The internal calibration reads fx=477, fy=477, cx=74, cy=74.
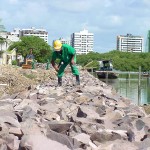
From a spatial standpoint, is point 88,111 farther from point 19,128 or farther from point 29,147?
point 29,147

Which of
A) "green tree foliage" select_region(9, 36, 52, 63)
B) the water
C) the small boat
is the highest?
"green tree foliage" select_region(9, 36, 52, 63)

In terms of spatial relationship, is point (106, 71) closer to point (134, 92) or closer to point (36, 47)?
point (134, 92)

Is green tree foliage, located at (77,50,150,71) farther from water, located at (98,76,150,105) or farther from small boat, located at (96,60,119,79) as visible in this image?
water, located at (98,76,150,105)

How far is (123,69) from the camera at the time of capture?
4013 inches

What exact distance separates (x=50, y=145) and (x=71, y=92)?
5.57 m

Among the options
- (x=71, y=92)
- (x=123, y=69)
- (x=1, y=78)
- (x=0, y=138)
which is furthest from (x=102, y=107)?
(x=123, y=69)

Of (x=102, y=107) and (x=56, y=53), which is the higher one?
(x=56, y=53)

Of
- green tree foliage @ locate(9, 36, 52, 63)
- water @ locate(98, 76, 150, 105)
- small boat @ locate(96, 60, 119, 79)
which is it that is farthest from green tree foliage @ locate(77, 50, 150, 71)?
water @ locate(98, 76, 150, 105)

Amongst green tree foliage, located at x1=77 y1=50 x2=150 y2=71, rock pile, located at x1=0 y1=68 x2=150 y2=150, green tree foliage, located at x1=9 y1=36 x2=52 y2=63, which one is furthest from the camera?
green tree foliage, located at x1=77 y1=50 x2=150 y2=71

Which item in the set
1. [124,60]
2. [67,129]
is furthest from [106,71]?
[124,60]

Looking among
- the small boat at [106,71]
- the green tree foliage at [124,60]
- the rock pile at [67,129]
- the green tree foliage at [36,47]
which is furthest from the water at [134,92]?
the green tree foliage at [124,60]

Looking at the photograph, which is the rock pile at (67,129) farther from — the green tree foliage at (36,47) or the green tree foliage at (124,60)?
the green tree foliage at (124,60)

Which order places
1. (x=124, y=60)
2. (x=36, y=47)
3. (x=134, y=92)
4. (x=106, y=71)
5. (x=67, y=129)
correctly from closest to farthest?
(x=67, y=129) → (x=134, y=92) → (x=106, y=71) → (x=36, y=47) → (x=124, y=60)

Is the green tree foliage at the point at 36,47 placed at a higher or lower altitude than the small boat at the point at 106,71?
higher
